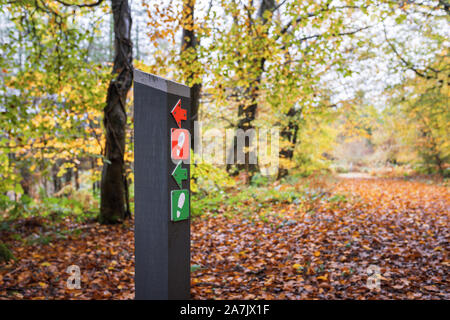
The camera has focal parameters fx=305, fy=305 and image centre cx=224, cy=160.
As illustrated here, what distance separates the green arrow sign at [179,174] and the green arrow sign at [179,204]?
0.31 ft

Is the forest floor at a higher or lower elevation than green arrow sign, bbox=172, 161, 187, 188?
lower

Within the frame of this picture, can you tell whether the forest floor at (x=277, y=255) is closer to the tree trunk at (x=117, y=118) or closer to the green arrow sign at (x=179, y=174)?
the tree trunk at (x=117, y=118)

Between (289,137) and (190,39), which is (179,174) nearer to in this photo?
(190,39)

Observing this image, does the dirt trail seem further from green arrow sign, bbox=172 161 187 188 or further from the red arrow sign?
the red arrow sign

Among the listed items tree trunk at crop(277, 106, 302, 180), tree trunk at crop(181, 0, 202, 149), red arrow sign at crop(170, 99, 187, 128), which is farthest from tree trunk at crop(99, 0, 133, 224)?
tree trunk at crop(277, 106, 302, 180)

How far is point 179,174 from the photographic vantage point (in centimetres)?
296

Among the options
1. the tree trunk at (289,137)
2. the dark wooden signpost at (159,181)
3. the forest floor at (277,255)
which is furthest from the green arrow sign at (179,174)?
the tree trunk at (289,137)

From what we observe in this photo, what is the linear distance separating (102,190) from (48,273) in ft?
9.71

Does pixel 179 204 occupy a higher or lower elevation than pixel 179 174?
lower

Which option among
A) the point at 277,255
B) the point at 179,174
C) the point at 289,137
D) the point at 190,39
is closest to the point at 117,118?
the point at 190,39

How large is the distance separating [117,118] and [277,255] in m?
4.83

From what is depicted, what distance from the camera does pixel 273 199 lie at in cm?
959

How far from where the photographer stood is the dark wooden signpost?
2.85 metres

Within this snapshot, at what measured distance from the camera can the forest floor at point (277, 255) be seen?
3979 mm
